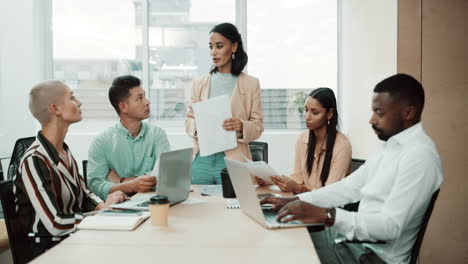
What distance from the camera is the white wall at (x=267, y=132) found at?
4.01m

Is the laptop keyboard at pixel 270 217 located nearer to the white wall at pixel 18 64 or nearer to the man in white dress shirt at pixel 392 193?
the man in white dress shirt at pixel 392 193

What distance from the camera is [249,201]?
5.63 feet

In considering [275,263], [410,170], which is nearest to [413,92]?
[410,170]

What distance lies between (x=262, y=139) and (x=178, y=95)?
109 cm

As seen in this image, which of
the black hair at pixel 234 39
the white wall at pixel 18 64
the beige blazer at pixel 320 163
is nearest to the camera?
the beige blazer at pixel 320 163

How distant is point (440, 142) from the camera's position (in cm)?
291

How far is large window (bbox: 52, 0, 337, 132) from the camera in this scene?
5047mm

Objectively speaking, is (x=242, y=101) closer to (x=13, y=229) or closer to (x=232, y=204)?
(x=232, y=204)

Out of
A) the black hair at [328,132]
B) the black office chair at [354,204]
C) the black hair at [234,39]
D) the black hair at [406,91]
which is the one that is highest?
the black hair at [234,39]

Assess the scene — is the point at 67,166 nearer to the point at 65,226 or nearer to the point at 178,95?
the point at 65,226

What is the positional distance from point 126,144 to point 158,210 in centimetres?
106

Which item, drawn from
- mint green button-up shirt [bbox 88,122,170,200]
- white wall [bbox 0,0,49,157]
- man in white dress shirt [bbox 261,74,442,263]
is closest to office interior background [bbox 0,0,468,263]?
white wall [bbox 0,0,49,157]

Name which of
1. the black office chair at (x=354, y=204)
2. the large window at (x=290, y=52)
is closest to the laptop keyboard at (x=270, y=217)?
the black office chair at (x=354, y=204)

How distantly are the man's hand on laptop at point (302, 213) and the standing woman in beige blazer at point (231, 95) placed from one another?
1.09 metres
